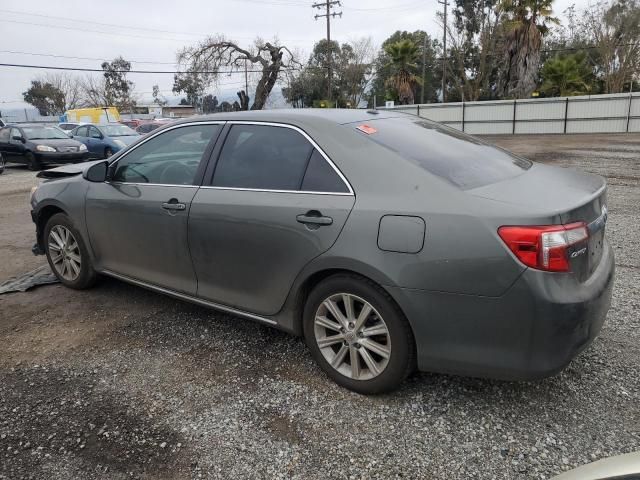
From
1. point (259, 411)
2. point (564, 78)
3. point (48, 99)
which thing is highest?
point (48, 99)

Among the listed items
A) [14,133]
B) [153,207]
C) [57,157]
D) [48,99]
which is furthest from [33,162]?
[48,99]

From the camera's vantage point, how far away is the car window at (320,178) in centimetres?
286

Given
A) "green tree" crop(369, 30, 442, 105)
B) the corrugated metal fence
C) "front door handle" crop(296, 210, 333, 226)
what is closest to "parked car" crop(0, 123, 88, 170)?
"front door handle" crop(296, 210, 333, 226)

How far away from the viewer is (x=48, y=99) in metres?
69.4

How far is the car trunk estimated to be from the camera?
7.80 feet

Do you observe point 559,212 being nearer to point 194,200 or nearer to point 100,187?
point 194,200

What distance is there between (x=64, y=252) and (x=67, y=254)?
0.04m

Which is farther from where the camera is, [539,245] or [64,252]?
[64,252]

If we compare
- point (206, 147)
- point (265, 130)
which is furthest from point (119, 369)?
point (265, 130)

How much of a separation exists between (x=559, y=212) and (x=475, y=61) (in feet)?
161

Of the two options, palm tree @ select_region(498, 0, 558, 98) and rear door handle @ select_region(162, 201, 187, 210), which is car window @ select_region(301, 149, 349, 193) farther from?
palm tree @ select_region(498, 0, 558, 98)

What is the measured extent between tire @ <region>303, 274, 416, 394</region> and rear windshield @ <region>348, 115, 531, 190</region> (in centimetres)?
75

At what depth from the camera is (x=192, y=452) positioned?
2518 millimetres

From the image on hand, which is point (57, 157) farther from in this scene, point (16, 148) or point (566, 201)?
point (566, 201)
